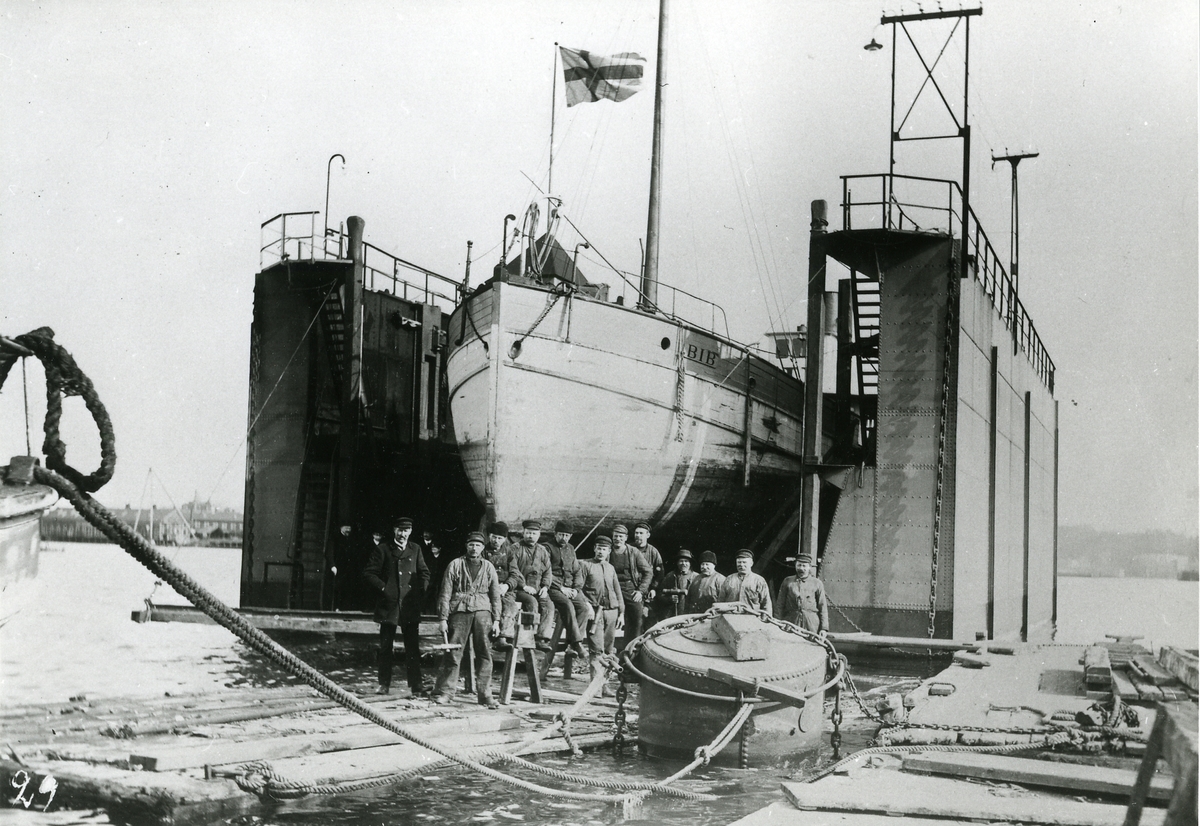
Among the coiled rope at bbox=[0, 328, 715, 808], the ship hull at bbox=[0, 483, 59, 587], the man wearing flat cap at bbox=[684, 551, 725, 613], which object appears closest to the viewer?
the coiled rope at bbox=[0, 328, 715, 808]

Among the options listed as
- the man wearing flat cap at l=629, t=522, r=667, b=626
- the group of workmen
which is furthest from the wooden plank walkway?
the man wearing flat cap at l=629, t=522, r=667, b=626

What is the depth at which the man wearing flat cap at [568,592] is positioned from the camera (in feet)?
32.7

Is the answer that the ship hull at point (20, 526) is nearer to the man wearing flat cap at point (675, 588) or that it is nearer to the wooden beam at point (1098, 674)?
the man wearing flat cap at point (675, 588)

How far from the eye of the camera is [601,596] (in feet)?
32.9

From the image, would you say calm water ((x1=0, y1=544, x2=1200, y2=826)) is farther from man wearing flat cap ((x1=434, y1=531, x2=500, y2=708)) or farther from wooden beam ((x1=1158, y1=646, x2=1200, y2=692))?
man wearing flat cap ((x1=434, y1=531, x2=500, y2=708))

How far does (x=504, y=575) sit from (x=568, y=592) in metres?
0.67

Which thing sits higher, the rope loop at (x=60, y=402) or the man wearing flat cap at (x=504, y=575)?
the rope loop at (x=60, y=402)

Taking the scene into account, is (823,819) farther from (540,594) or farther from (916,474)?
(916,474)

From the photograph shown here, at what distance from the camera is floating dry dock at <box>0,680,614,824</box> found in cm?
515

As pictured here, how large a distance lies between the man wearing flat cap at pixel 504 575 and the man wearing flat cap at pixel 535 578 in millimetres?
79

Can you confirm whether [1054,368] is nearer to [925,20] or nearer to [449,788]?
[925,20]

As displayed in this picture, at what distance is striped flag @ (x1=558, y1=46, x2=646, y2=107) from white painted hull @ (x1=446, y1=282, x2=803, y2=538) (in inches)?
136

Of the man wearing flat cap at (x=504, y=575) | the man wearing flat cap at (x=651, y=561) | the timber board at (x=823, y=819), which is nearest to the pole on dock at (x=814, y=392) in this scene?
the man wearing flat cap at (x=651, y=561)

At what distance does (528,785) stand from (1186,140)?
5.78 meters
